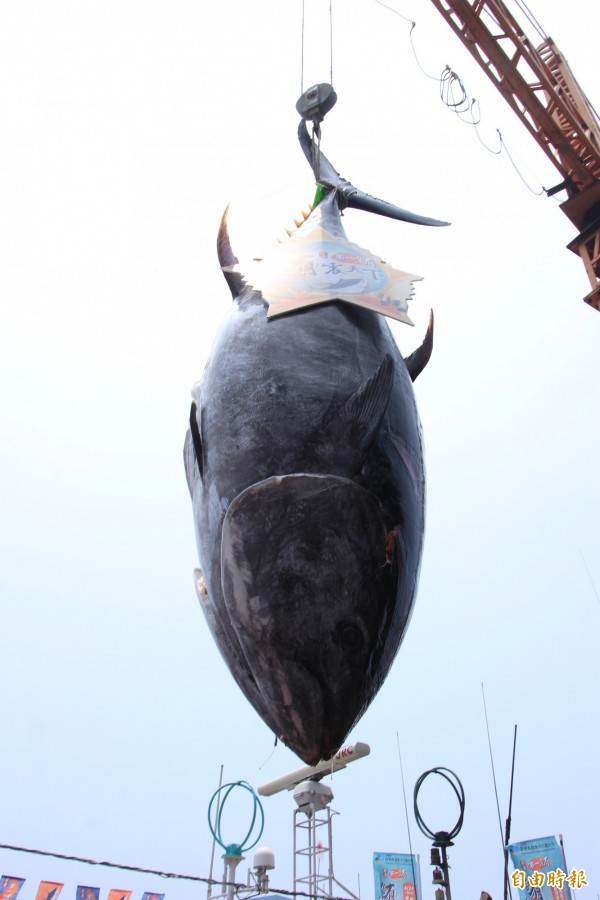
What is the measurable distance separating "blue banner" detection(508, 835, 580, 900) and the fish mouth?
11152 mm

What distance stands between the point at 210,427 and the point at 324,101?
2429 mm

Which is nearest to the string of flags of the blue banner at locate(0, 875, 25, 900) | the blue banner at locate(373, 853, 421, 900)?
the blue banner at locate(0, 875, 25, 900)

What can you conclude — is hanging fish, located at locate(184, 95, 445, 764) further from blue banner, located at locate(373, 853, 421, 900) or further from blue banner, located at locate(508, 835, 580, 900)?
blue banner, located at locate(373, 853, 421, 900)

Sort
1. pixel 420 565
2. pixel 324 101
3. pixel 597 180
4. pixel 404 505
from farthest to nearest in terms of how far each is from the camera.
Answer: pixel 597 180 → pixel 324 101 → pixel 420 565 → pixel 404 505

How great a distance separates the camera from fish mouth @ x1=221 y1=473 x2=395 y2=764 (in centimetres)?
158

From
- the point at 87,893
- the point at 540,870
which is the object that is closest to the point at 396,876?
the point at 540,870

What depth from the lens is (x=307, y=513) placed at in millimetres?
1653

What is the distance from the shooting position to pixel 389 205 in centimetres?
373

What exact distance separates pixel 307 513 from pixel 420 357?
4.10 ft

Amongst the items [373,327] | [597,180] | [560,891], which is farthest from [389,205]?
[597,180]

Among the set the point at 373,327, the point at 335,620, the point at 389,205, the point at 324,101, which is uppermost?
the point at 324,101

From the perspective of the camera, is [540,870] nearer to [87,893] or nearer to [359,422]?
[87,893]

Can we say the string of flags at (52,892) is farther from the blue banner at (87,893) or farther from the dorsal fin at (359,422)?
the dorsal fin at (359,422)

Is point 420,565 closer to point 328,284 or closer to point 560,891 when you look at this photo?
Result: point 328,284
